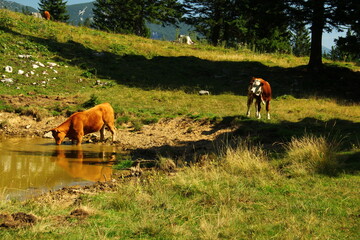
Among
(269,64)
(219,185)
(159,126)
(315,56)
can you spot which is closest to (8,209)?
(219,185)

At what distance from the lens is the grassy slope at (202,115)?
19.6 ft

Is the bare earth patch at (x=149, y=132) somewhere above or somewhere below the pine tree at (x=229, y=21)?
below

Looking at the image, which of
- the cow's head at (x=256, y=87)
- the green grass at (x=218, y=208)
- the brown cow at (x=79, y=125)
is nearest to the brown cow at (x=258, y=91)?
the cow's head at (x=256, y=87)

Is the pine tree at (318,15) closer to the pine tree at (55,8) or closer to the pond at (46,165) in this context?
the pond at (46,165)

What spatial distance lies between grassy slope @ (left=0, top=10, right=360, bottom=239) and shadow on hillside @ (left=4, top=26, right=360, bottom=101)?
7cm

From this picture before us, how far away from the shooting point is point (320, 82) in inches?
978

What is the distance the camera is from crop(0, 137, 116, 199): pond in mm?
8789

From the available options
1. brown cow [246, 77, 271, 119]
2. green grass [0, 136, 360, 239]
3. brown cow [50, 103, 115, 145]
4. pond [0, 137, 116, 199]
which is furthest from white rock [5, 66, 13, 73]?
green grass [0, 136, 360, 239]

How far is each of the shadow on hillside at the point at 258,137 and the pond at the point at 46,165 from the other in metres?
1.59

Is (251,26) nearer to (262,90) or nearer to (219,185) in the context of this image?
(262,90)

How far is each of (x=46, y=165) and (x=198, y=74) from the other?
58.8 feet

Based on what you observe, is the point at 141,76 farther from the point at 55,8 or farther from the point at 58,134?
the point at 55,8

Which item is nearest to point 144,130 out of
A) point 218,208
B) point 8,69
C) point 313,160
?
point 313,160

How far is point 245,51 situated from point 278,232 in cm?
3323
